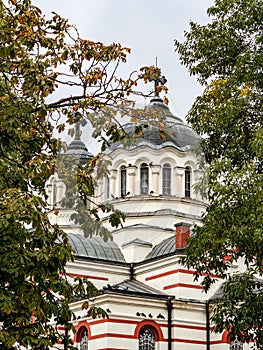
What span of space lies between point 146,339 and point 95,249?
6.79m

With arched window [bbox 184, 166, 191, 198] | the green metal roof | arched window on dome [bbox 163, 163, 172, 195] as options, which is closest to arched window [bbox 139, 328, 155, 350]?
the green metal roof

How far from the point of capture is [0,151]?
9484 millimetres

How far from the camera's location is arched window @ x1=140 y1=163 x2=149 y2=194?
113 feet

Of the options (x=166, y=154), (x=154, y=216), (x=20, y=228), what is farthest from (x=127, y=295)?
(x=20, y=228)

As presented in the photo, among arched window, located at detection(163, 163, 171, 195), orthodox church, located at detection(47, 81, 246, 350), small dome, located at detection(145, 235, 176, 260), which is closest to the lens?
orthodox church, located at detection(47, 81, 246, 350)

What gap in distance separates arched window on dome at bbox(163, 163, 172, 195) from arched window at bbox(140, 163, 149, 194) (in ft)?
2.69

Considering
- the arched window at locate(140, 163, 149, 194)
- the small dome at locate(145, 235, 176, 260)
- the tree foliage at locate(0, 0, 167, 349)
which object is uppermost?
the arched window at locate(140, 163, 149, 194)

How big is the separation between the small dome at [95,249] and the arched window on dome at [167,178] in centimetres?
353

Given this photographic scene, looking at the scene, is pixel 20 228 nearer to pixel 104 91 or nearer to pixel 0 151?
pixel 0 151

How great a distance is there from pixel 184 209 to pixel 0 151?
25.5 m

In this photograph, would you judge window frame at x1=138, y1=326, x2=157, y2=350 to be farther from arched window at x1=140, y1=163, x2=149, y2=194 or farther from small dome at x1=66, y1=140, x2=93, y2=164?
small dome at x1=66, y1=140, x2=93, y2=164

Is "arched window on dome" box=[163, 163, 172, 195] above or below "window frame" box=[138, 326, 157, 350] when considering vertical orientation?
above

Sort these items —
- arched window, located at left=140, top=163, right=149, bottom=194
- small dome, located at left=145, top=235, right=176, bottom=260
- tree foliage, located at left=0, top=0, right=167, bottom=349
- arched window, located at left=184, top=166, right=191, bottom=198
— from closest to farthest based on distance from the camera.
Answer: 1. tree foliage, located at left=0, top=0, right=167, bottom=349
2. small dome, located at left=145, top=235, right=176, bottom=260
3. arched window, located at left=140, top=163, right=149, bottom=194
4. arched window, located at left=184, top=166, right=191, bottom=198

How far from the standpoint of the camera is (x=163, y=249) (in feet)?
105
